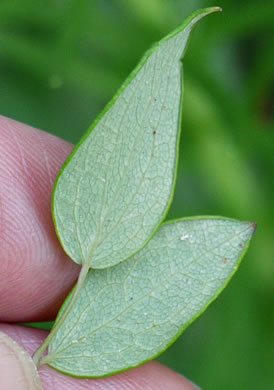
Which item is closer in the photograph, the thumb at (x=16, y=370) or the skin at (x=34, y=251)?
the thumb at (x=16, y=370)

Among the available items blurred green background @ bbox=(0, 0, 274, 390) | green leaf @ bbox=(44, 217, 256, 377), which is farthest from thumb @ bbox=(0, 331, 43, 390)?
blurred green background @ bbox=(0, 0, 274, 390)

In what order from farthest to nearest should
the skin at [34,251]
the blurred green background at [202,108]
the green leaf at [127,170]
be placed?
the blurred green background at [202,108]
the skin at [34,251]
the green leaf at [127,170]

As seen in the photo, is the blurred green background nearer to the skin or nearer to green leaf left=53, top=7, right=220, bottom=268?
the skin

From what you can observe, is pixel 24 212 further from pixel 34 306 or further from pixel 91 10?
pixel 91 10

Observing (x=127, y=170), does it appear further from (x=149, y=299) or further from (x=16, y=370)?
(x=16, y=370)

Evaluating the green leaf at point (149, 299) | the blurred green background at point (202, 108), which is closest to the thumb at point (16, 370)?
the green leaf at point (149, 299)

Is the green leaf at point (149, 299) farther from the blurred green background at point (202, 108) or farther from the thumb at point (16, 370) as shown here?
the blurred green background at point (202, 108)
